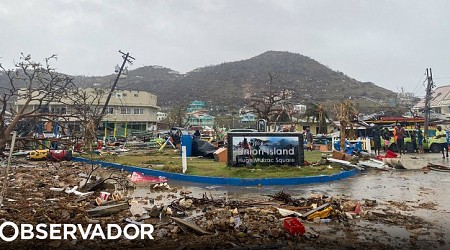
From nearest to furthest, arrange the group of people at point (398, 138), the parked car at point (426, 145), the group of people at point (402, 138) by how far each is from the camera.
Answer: the group of people at point (402, 138) → the group of people at point (398, 138) → the parked car at point (426, 145)

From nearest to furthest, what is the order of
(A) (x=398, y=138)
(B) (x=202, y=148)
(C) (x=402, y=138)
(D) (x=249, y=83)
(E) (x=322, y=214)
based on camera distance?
1. (E) (x=322, y=214)
2. (B) (x=202, y=148)
3. (C) (x=402, y=138)
4. (A) (x=398, y=138)
5. (D) (x=249, y=83)

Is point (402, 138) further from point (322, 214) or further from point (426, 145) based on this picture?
point (322, 214)

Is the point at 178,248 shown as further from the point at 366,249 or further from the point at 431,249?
the point at 431,249

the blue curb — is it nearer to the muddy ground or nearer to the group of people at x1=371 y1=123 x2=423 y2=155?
the muddy ground

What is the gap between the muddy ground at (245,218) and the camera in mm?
5551

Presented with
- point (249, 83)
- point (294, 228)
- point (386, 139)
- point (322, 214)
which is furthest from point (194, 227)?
Result: point (249, 83)

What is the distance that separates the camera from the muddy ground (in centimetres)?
555

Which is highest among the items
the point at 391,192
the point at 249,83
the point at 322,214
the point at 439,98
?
the point at 249,83

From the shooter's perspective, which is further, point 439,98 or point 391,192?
point 439,98

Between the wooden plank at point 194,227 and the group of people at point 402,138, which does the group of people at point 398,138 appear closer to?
the group of people at point 402,138

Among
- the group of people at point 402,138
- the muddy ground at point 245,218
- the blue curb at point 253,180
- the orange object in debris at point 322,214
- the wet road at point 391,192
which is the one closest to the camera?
the muddy ground at point 245,218

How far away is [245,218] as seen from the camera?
22.6 feet

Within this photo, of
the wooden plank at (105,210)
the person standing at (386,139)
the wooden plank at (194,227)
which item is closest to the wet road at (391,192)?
the wooden plank at (105,210)

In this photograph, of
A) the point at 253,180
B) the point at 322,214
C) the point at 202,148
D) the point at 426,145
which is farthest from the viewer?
the point at 426,145
